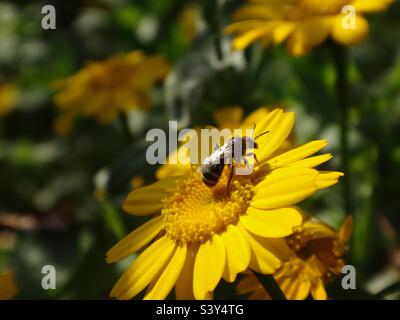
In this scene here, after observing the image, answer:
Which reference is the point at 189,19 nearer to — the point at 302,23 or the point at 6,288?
the point at 302,23

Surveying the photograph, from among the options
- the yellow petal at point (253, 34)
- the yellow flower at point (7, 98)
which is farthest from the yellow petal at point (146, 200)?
the yellow flower at point (7, 98)

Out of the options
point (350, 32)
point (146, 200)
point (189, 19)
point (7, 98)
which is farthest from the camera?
point (7, 98)

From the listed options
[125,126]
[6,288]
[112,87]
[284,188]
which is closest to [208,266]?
[284,188]

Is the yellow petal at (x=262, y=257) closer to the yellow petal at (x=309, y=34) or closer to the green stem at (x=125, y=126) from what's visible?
the yellow petal at (x=309, y=34)

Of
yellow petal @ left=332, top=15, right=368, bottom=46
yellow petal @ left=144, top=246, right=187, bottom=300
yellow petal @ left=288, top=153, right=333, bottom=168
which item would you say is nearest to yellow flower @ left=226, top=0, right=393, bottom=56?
yellow petal @ left=332, top=15, right=368, bottom=46

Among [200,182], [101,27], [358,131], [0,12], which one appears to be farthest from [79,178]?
[200,182]

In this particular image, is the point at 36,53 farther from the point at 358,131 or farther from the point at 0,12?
the point at 358,131

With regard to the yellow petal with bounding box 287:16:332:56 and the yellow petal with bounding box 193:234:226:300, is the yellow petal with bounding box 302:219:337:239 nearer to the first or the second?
the yellow petal with bounding box 193:234:226:300

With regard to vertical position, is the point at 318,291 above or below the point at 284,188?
below
